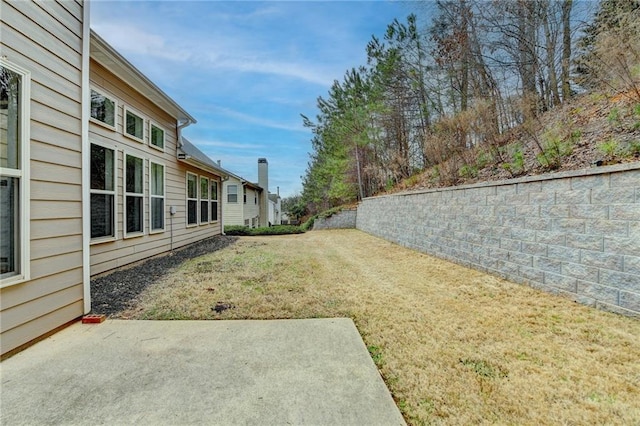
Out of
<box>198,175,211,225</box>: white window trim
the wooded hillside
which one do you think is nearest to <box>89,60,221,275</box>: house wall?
<box>198,175,211,225</box>: white window trim

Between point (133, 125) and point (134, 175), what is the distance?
1.03m

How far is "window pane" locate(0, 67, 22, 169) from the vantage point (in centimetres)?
237

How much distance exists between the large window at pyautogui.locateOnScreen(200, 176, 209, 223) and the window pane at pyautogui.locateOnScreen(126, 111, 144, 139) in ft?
11.9

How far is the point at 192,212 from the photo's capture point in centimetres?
910

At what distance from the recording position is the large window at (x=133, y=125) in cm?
574

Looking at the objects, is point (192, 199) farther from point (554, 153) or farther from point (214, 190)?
point (554, 153)

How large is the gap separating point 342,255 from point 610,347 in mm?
5261

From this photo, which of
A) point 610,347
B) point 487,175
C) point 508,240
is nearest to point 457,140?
point 487,175

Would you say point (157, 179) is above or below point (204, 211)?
above

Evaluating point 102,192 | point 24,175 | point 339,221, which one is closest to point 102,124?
point 102,192

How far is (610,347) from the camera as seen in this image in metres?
2.35

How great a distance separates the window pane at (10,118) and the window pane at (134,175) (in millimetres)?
3462

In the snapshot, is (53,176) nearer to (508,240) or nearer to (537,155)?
(508,240)

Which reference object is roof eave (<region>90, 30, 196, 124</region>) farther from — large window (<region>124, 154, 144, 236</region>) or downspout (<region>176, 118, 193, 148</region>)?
large window (<region>124, 154, 144, 236</region>)
